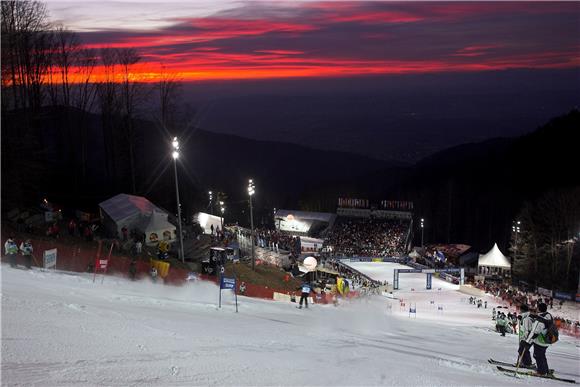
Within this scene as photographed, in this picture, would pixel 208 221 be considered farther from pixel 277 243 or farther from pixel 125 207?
pixel 125 207

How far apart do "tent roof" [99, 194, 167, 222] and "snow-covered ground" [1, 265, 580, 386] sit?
15.1m

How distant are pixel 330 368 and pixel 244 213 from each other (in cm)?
10682

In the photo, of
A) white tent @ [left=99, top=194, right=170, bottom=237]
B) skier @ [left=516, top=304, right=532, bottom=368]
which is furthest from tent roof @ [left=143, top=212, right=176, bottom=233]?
skier @ [left=516, top=304, right=532, bottom=368]

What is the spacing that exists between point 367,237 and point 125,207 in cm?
3762

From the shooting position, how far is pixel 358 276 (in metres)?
46.4

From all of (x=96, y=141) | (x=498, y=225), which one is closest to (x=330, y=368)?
(x=498, y=225)

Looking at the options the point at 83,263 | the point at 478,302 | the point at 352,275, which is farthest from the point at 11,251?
the point at 352,275

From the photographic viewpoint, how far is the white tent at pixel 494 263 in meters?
51.2

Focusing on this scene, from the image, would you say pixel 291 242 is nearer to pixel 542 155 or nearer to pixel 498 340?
pixel 498 340

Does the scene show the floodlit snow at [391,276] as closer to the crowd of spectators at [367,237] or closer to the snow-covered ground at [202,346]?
the crowd of spectators at [367,237]

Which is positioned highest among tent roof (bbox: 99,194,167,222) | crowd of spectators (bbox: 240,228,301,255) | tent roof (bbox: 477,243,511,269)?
tent roof (bbox: 99,194,167,222)

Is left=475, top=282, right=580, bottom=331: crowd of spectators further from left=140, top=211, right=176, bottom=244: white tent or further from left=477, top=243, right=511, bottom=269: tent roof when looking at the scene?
left=140, top=211, right=176, bottom=244: white tent

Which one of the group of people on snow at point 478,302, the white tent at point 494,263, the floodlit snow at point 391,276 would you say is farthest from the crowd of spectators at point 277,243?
the white tent at point 494,263

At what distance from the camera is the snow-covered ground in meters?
8.73
